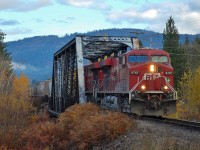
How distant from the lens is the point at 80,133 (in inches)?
603

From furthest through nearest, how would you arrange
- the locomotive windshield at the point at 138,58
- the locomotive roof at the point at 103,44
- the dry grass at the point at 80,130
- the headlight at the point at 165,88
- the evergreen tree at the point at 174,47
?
1. the evergreen tree at the point at 174,47
2. the locomotive roof at the point at 103,44
3. the locomotive windshield at the point at 138,58
4. the headlight at the point at 165,88
5. the dry grass at the point at 80,130

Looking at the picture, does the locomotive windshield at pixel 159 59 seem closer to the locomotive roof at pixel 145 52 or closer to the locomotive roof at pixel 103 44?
the locomotive roof at pixel 145 52

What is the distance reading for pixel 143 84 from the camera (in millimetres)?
21906

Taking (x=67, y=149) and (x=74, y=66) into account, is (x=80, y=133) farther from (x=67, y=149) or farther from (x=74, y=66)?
(x=74, y=66)

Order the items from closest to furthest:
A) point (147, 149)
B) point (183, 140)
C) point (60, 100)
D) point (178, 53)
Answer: point (147, 149) → point (183, 140) → point (60, 100) → point (178, 53)

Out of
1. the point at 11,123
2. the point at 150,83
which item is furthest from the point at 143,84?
the point at 11,123

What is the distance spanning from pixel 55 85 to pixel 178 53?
42.6m

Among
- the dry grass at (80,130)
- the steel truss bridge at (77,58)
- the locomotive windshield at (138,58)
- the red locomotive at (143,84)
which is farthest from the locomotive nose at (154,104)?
the steel truss bridge at (77,58)

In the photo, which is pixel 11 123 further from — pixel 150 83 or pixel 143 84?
pixel 150 83

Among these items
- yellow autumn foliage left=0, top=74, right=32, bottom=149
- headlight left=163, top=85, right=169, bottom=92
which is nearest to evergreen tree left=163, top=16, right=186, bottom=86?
headlight left=163, top=85, right=169, bottom=92

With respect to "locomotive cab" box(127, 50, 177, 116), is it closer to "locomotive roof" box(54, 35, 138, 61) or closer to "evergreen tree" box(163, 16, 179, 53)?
"locomotive roof" box(54, 35, 138, 61)

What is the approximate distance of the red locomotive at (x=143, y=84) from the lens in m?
21.3

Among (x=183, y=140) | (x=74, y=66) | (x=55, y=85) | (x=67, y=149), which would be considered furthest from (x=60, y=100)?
(x=183, y=140)

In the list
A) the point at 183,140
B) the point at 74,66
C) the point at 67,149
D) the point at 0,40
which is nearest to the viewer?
the point at 183,140
